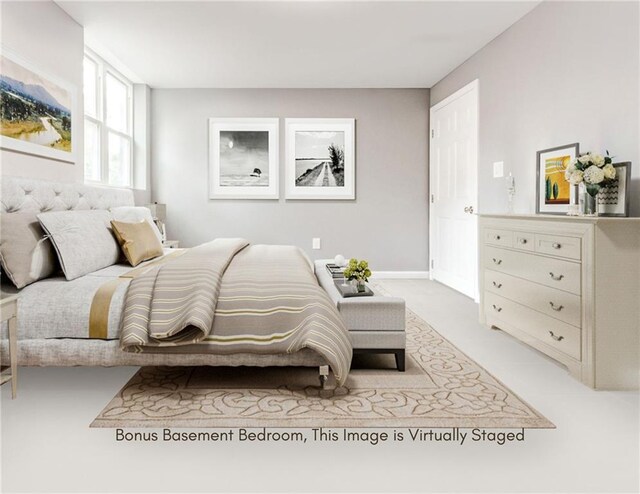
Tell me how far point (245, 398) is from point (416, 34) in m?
3.60

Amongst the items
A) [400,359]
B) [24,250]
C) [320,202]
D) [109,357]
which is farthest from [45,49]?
[320,202]

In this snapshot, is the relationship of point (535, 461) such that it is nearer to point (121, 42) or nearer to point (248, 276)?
point (248, 276)

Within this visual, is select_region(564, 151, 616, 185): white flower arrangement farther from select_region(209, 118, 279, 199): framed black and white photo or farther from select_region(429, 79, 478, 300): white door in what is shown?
select_region(209, 118, 279, 199): framed black and white photo

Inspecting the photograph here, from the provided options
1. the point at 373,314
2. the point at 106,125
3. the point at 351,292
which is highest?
the point at 106,125

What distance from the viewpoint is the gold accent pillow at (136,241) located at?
341 centimetres

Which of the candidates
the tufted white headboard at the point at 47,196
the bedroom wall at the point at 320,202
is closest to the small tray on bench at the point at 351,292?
the tufted white headboard at the point at 47,196

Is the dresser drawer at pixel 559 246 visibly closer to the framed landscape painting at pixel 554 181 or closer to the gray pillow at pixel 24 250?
the framed landscape painting at pixel 554 181

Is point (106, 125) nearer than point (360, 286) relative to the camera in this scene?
No

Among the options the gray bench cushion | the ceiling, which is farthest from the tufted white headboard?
the gray bench cushion

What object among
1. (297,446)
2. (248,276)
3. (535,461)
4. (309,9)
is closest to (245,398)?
(297,446)

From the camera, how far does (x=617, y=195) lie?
112 inches

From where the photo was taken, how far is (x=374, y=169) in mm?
6496

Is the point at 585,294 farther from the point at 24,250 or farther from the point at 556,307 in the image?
the point at 24,250

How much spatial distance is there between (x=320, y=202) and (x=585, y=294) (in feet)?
13.8
